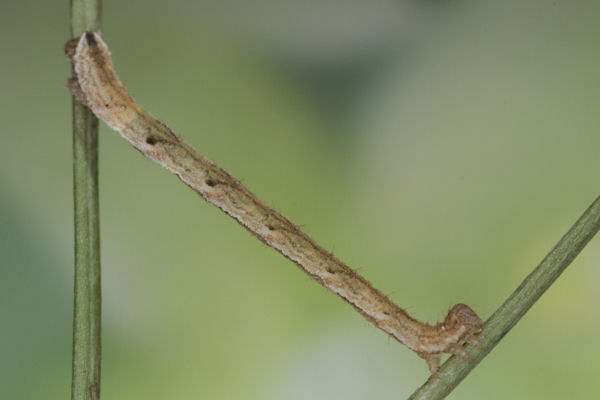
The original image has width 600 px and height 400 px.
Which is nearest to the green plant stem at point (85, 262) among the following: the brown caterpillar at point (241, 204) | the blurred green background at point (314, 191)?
the brown caterpillar at point (241, 204)

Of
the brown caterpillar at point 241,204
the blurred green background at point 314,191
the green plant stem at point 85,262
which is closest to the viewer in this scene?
the green plant stem at point 85,262

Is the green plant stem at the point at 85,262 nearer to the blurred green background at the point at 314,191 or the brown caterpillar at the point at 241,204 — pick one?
the brown caterpillar at the point at 241,204

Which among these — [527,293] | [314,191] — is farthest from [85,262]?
[314,191]

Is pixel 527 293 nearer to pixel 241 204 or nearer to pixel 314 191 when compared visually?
pixel 241 204

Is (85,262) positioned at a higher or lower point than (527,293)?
lower

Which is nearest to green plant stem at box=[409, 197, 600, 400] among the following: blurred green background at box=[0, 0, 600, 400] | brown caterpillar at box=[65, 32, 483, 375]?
brown caterpillar at box=[65, 32, 483, 375]

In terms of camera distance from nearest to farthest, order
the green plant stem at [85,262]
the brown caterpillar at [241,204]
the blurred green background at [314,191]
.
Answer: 1. the green plant stem at [85,262]
2. the brown caterpillar at [241,204]
3. the blurred green background at [314,191]
